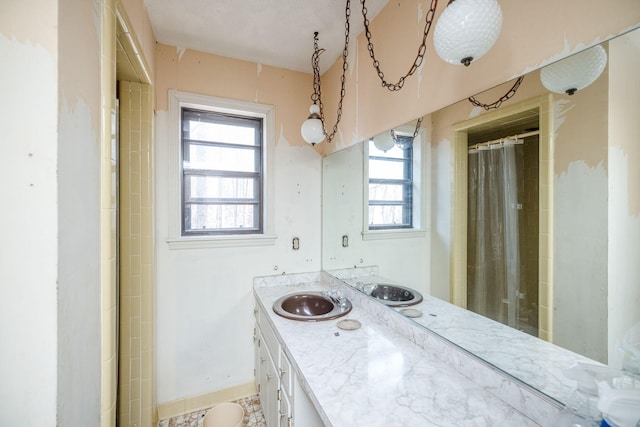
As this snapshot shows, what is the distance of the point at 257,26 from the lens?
1.70 metres

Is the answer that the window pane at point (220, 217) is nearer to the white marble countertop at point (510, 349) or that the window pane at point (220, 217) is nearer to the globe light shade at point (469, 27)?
the white marble countertop at point (510, 349)

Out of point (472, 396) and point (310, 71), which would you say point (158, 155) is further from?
point (472, 396)

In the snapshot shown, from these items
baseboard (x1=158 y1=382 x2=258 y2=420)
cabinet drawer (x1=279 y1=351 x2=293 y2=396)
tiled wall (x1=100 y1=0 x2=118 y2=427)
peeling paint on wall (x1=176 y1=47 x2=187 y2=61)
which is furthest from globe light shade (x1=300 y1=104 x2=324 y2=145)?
baseboard (x1=158 y1=382 x2=258 y2=420)

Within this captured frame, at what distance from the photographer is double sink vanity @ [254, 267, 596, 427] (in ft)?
2.79

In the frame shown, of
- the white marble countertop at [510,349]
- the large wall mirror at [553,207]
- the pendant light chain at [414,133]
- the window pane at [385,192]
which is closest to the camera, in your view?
the large wall mirror at [553,207]

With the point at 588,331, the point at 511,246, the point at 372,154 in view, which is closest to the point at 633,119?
the point at 511,246

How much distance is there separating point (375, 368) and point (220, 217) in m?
1.56

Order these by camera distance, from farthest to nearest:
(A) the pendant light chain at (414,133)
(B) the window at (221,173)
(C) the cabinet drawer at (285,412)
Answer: (B) the window at (221,173) → (A) the pendant light chain at (414,133) → (C) the cabinet drawer at (285,412)

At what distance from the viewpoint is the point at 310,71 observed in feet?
7.38

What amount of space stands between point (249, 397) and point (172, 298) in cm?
98

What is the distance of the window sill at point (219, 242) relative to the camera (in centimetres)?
192

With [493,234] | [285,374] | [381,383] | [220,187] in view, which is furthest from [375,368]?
[220,187]

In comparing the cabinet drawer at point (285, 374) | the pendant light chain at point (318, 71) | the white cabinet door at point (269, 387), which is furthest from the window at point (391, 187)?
the white cabinet door at point (269, 387)

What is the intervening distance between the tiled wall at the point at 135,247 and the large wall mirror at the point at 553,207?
5.14 ft
